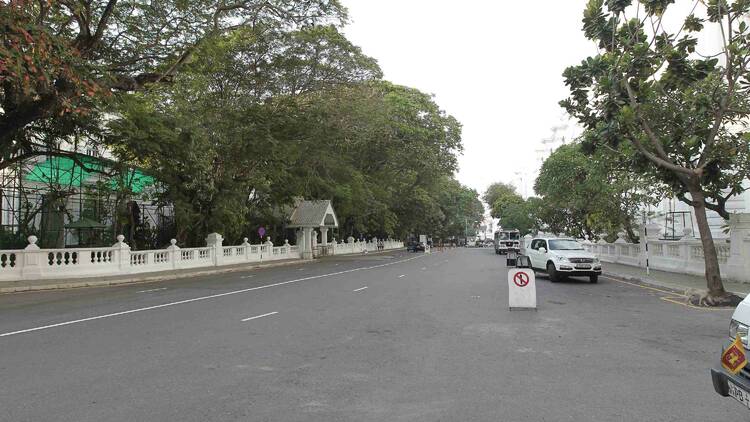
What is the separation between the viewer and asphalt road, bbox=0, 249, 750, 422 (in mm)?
5188

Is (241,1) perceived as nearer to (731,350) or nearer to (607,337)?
(607,337)

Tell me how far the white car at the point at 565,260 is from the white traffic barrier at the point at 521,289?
26.6ft

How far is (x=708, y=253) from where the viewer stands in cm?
1359

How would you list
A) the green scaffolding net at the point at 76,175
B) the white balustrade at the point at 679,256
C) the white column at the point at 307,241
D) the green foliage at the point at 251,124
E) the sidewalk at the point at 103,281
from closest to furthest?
the white balustrade at the point at 679,256 < the sidewalk at the point at 103,281 < the green foliage at the point at 251,124 < the green scaffolding net at the point at 76,175 < the white column at the point at 307,241

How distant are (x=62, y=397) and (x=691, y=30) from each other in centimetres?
1540

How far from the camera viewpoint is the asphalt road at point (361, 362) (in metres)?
5.19

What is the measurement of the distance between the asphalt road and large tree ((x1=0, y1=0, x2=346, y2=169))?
5.65 m

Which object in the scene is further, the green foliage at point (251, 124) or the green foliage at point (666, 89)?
the green foliage at point (251, 124)

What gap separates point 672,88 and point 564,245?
8.18 metres

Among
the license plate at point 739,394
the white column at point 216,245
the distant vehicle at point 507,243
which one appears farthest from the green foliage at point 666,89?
the distant vehicle at point 507,243

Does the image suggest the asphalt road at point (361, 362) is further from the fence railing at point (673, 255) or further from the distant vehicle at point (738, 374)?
the fence railing at point (673, 255)

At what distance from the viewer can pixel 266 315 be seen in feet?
37.3

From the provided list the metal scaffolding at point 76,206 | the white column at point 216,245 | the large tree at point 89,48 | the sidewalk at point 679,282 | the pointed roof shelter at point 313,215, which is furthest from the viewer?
the pointed roof shelter at point 313,215

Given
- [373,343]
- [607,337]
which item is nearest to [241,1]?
[373,343]
